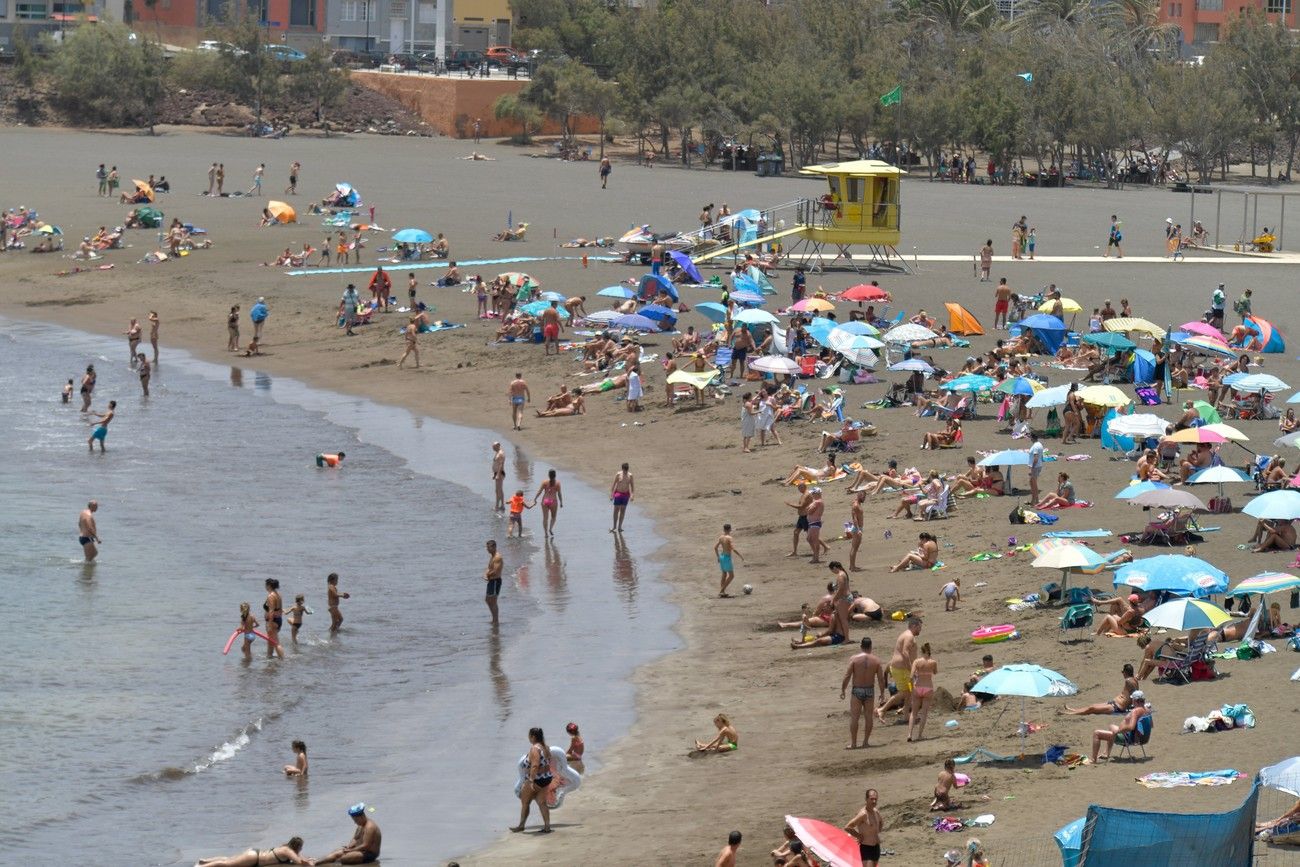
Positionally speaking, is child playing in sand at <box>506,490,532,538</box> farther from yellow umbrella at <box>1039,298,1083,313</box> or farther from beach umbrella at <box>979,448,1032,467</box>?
yellow umbrella at <box>1039,298,1083,313</box>

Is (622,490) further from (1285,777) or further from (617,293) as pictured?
(1285,777)

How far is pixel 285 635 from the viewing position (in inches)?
846

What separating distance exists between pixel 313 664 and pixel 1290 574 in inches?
420

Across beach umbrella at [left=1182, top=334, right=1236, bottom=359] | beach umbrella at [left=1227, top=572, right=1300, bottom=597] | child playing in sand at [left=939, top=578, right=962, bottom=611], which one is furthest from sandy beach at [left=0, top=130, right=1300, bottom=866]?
beach umbrella at [left=1182, top=334, right=1236, bottom=359]

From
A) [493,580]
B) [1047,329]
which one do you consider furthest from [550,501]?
[1047,329]

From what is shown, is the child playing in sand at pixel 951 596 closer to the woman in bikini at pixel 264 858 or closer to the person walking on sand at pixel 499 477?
the person walking on sand at pixel 499 477

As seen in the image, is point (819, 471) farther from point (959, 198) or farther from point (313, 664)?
point (959, 198)

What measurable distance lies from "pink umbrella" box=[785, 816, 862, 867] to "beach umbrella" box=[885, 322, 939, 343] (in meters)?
19.1

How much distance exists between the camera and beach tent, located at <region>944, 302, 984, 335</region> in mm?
35750

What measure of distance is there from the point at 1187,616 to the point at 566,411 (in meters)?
17.6

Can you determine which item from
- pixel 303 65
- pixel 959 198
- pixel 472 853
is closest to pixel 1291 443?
pixel 472 853

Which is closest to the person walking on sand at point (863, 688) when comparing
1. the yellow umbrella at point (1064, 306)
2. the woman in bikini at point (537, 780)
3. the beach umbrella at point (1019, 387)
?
the woman in bikini at point (537, 780)

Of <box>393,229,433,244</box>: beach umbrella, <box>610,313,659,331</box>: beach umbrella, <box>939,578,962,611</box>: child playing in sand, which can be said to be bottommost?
<box>939,578,962,611</box>: child playing in sand

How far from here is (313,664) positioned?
67.5 feet
